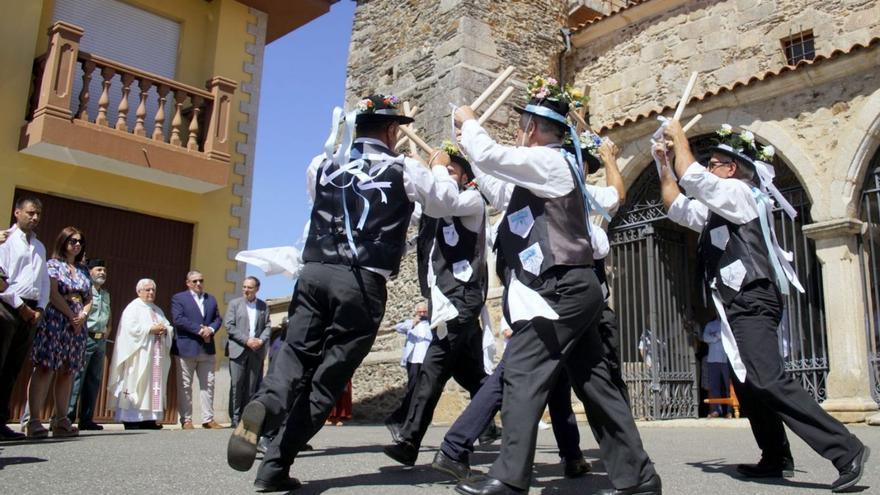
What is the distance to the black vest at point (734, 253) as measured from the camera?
436cm

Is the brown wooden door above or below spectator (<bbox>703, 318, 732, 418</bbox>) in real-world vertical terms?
above

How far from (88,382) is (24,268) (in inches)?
91.6

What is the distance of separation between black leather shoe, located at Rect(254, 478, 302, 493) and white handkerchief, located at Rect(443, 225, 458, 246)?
6.39 ft

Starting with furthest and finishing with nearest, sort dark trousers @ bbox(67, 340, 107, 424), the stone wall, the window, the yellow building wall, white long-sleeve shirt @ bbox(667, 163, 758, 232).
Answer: the window → the stone wall → the yellow building wall → dark trousers @ bbox(67, 340, 107, 424) → white long-sleeve shirt @ bbox(667, 163, 758, 232)

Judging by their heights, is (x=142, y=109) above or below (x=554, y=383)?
above

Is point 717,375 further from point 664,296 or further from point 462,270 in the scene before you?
point 462,270

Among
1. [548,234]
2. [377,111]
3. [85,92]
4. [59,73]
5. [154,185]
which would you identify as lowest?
[548,234]

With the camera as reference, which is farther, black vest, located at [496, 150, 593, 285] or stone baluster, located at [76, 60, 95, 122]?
stone baluster, located at [76, 60, 95, 122]

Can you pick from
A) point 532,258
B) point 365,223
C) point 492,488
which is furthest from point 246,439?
point 532,258

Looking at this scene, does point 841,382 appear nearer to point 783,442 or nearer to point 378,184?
point 783,442

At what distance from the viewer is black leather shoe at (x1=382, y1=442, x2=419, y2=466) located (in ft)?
15.1

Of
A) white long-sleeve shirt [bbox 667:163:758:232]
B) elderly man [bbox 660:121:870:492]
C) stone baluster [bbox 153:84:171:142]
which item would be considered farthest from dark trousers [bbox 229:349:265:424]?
white long-sleeve shirt [bbox 667:163:758:232]

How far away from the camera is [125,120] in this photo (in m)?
11.0

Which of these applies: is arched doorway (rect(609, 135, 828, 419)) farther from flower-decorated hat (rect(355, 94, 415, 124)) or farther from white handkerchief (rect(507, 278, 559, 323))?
white handkerchief (rect(507, 278, 559, 323))
